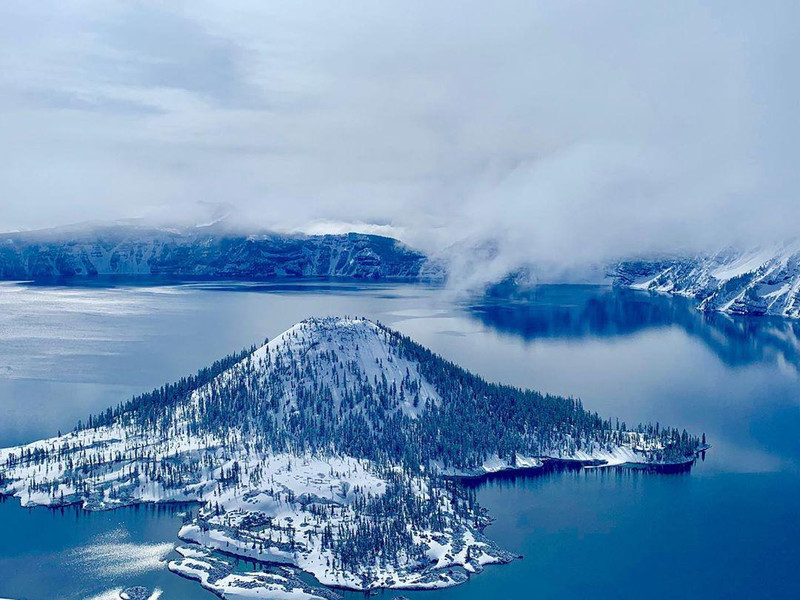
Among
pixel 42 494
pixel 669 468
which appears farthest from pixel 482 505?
pixel 42 494

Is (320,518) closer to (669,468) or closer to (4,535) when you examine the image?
(4,535)

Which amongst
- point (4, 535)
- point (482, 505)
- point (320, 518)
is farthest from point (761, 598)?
point (4, 535)

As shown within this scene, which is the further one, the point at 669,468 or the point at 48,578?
the point at 669,468

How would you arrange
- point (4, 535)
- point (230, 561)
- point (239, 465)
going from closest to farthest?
1. point (230, 561)
2. point (4, 535)
3. point (239, 465)

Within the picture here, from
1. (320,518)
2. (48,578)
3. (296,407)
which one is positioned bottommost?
(48,578)

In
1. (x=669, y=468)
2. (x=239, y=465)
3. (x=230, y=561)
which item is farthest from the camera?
(x=669, y=468)

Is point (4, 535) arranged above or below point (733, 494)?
below
